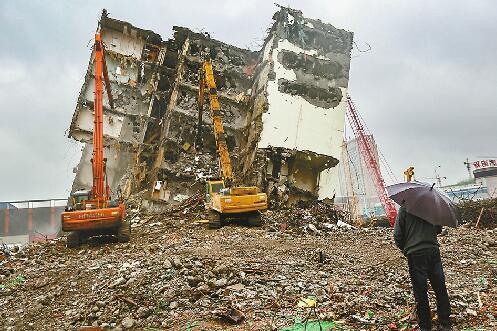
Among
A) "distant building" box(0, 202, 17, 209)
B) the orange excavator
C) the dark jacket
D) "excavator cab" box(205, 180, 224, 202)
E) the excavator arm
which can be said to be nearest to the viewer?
the dark jacket

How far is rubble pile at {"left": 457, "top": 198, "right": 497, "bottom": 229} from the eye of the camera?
1651cm

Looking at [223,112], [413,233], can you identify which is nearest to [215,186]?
[223,112]

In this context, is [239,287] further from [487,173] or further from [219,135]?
[487,173]

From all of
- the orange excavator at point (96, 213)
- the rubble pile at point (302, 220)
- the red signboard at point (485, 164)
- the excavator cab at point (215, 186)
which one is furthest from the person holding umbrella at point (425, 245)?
the red signboard at point (485, 164)

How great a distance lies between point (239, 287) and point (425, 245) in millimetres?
3197

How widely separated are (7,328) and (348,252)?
7.52 meters

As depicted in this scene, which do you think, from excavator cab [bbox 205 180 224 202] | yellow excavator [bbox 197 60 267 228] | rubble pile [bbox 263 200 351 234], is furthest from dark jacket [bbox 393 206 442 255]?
excavator cab [bbox 205 180 224 202]

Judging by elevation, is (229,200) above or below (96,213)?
above

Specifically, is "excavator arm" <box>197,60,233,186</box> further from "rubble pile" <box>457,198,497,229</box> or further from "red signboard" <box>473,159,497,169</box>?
"red signboard" <box>473,159,497,169</box>

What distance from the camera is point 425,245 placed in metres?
4.31

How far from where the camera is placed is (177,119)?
23.5 meters

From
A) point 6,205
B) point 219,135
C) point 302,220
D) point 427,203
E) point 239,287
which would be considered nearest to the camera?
point 427,203

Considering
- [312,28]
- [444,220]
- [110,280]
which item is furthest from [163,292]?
[312,28]

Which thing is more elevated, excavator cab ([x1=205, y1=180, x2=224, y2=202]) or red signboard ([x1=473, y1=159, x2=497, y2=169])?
red signboard ([x1=473, y1=159, x2=497, y2=169])
